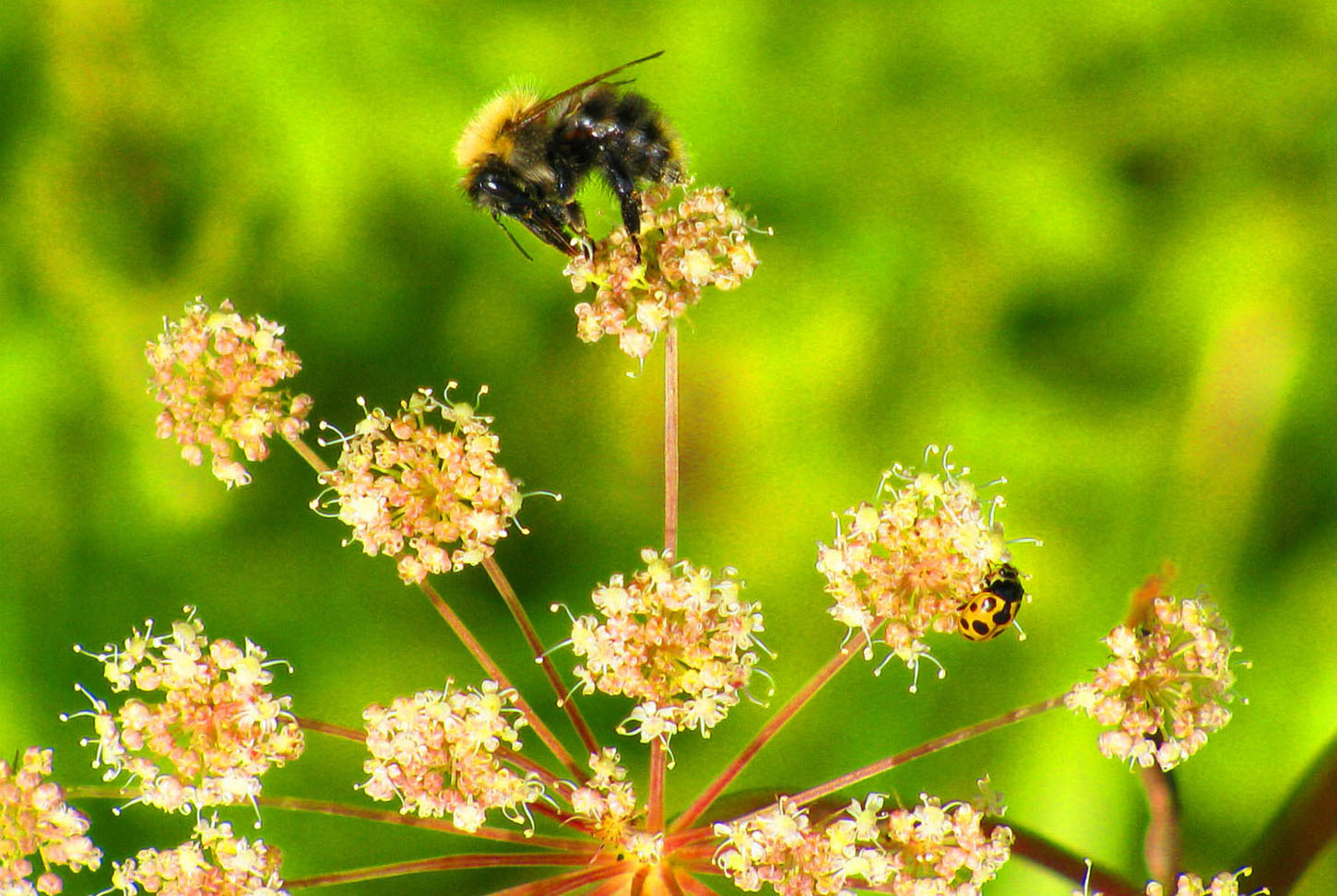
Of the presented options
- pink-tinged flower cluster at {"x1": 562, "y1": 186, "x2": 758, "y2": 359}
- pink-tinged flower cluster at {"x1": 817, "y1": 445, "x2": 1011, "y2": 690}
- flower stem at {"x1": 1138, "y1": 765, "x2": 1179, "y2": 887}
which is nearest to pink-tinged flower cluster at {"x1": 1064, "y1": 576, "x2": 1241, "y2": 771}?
pink-tinged flower cluster at {"x1": 817, "y1": 445, "x2": 1011, "y2": 690}

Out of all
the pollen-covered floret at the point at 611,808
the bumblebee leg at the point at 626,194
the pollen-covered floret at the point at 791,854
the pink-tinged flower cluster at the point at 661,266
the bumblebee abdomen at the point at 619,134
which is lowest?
the pollen-covered floret at the point at 791,854

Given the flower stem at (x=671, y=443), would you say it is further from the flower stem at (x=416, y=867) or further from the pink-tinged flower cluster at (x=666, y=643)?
the flower stem at (x=416, y=867)

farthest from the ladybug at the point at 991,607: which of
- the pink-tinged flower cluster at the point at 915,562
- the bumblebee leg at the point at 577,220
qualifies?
the bumblebee leg at the point at 577,220

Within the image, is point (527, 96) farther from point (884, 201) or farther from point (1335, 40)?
point (1335, 40)

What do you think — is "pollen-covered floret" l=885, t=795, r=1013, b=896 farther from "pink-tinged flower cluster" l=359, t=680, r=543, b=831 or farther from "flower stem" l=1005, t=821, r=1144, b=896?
"pink-tinged flower cluster" l=359, t=680, r=543, b=831

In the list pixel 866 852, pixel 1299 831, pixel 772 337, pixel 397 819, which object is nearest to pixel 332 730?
pixel 397 819

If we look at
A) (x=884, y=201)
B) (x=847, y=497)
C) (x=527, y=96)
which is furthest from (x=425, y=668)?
(x=884, y=201)

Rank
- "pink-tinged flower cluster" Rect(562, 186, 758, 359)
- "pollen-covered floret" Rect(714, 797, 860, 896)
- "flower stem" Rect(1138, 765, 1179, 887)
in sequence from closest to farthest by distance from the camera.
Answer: "pollen-covered floret" Rect(714, 797, 860, 896) → "pink-tinged flower cluster" Rect(562, 186, 758, 359) → "flower stem" Rect(1138, 765, 1179, 887)
